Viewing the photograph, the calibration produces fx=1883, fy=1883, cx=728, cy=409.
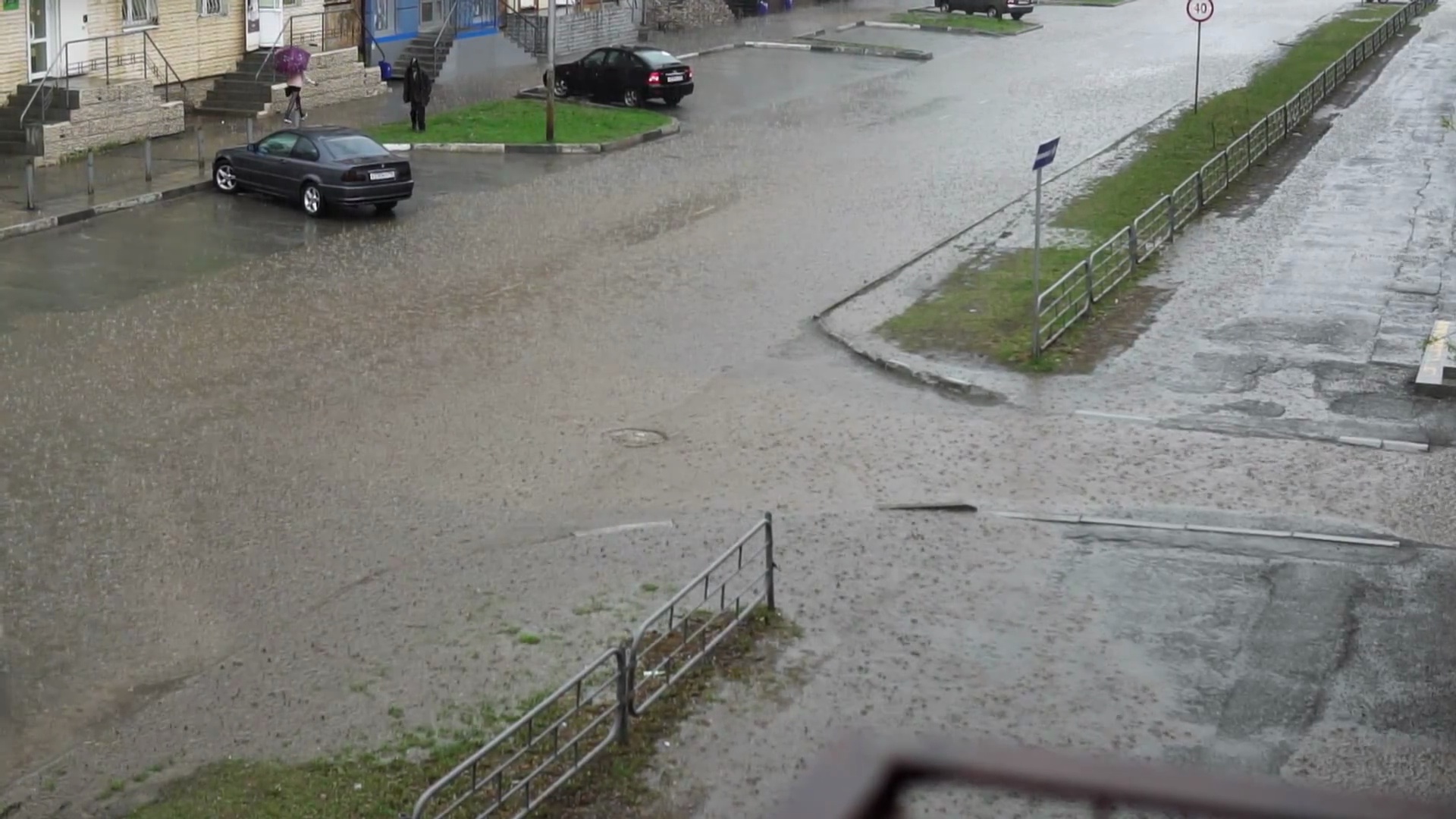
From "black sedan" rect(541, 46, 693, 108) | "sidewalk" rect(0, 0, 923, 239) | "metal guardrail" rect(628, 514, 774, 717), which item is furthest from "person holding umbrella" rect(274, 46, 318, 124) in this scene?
"metal guardrail" rect(628, 514, 774, 717)

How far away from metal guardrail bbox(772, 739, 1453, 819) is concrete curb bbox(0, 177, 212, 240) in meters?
23.5

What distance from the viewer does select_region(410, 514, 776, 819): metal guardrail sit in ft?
31.0

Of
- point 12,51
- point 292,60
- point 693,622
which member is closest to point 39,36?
point 12,51

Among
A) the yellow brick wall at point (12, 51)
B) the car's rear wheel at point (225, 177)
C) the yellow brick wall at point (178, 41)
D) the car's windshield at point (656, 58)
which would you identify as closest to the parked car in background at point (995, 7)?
the car's windshield at point (656, 58)

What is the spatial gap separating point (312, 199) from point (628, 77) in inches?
512

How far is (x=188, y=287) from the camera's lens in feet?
71.5

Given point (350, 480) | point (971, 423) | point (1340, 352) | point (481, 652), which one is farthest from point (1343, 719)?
point (1340, 352)

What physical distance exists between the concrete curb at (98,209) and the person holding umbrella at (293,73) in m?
6.81

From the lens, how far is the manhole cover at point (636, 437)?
16.7 m

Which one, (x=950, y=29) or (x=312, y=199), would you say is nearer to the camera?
(x=312, y=199)

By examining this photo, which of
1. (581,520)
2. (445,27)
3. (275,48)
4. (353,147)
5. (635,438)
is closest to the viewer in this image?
(581,520)

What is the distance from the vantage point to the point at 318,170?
26.4 meters

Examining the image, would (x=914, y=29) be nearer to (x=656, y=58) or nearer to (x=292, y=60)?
(x=656, y=58)

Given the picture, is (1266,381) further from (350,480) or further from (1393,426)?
(350,480)
